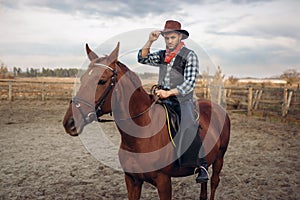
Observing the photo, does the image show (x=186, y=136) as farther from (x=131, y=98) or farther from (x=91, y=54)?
(x=91, y=54)

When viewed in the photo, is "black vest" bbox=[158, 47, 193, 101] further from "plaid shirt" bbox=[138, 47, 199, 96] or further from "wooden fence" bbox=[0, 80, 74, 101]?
"wooden fence" bbox=[0, 80, 74, 101]

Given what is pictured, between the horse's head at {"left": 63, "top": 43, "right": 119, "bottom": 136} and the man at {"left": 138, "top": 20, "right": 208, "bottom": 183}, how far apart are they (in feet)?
2.24

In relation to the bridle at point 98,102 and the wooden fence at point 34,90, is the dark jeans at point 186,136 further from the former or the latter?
the wooden fence at point 34,90

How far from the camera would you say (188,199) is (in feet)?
14.4

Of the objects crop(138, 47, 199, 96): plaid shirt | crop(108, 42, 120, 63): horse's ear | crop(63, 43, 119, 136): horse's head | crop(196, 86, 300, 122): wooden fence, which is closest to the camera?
crop(63, 43, 119, 136): horse's head

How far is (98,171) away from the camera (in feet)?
18.7

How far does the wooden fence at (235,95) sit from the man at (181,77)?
11.6 meters

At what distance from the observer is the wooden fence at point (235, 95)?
13.2 metres

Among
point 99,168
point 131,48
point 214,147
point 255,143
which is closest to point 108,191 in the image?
point 99,168

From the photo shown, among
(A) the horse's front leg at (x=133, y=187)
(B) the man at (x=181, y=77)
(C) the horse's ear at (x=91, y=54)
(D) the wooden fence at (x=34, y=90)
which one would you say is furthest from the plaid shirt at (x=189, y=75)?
(D) the wooden fence at (x=34, y=90)

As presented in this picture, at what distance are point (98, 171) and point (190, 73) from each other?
149 inches

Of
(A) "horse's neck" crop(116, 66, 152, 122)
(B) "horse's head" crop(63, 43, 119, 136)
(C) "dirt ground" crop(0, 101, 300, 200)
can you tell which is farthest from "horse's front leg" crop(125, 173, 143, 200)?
(C) "dirt ground" crop(0, 101, 300, 200)

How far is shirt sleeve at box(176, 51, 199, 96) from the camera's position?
2756mm

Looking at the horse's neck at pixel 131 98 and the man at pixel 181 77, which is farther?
the man at pixel 181 77
